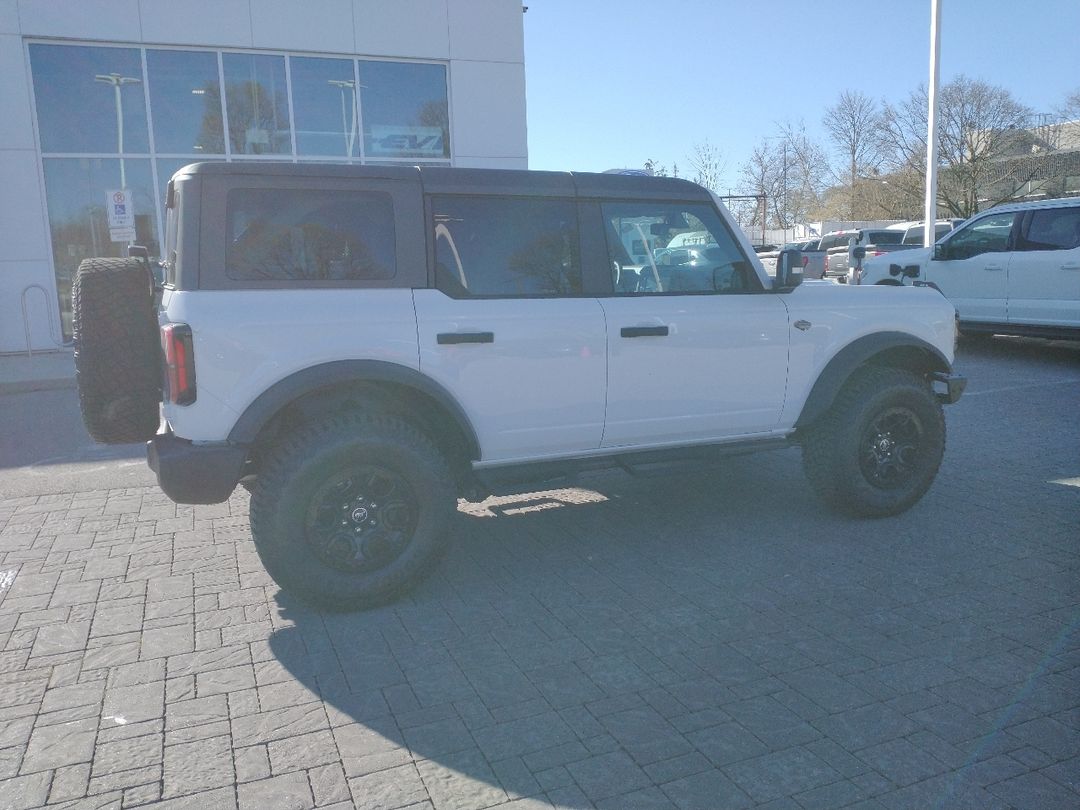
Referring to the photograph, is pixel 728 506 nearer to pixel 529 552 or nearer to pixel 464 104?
pixel 529 552

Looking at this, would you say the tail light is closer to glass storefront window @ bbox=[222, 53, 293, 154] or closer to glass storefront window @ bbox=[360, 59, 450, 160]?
glass storefront window @ bbox=[222, 53, 293, 154]

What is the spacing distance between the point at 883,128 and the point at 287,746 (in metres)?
50.5

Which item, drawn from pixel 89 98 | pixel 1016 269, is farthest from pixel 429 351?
pixel 89 98

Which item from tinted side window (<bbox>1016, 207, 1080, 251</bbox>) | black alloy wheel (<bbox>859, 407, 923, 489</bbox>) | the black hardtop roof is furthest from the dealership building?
black alloy wheel (<bbox>859, 407, 923, 489</bbox>)

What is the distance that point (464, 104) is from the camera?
15289 millimetres

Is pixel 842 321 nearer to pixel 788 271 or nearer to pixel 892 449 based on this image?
pixel 788 271

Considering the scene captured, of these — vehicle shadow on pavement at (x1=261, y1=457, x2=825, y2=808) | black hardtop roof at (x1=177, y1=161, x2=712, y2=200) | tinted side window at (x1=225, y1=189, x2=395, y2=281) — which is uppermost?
black hardtop roof at (x1=177, y1=161, x2=712, y2=200)

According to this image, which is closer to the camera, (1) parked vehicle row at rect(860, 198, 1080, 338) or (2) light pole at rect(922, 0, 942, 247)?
(1) parked vehicle row at rect(860, 198, 1080, 338)

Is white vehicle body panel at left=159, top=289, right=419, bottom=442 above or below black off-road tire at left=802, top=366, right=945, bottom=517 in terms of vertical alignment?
above

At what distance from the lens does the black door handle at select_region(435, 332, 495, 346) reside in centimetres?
420

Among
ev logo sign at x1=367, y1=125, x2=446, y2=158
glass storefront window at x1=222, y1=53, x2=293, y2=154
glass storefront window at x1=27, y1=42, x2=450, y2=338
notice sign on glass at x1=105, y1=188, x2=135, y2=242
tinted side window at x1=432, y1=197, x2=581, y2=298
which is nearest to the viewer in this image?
tinted side window at x1=432, y1=197, x2=581, y2=298

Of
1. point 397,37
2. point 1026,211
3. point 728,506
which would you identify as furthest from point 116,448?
point 1026,211

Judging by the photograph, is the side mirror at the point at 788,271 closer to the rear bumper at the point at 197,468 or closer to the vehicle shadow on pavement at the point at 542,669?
the vehicle shadow on pavement at the point at 542,669

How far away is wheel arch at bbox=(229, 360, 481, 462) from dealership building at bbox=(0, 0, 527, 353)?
1001cm
